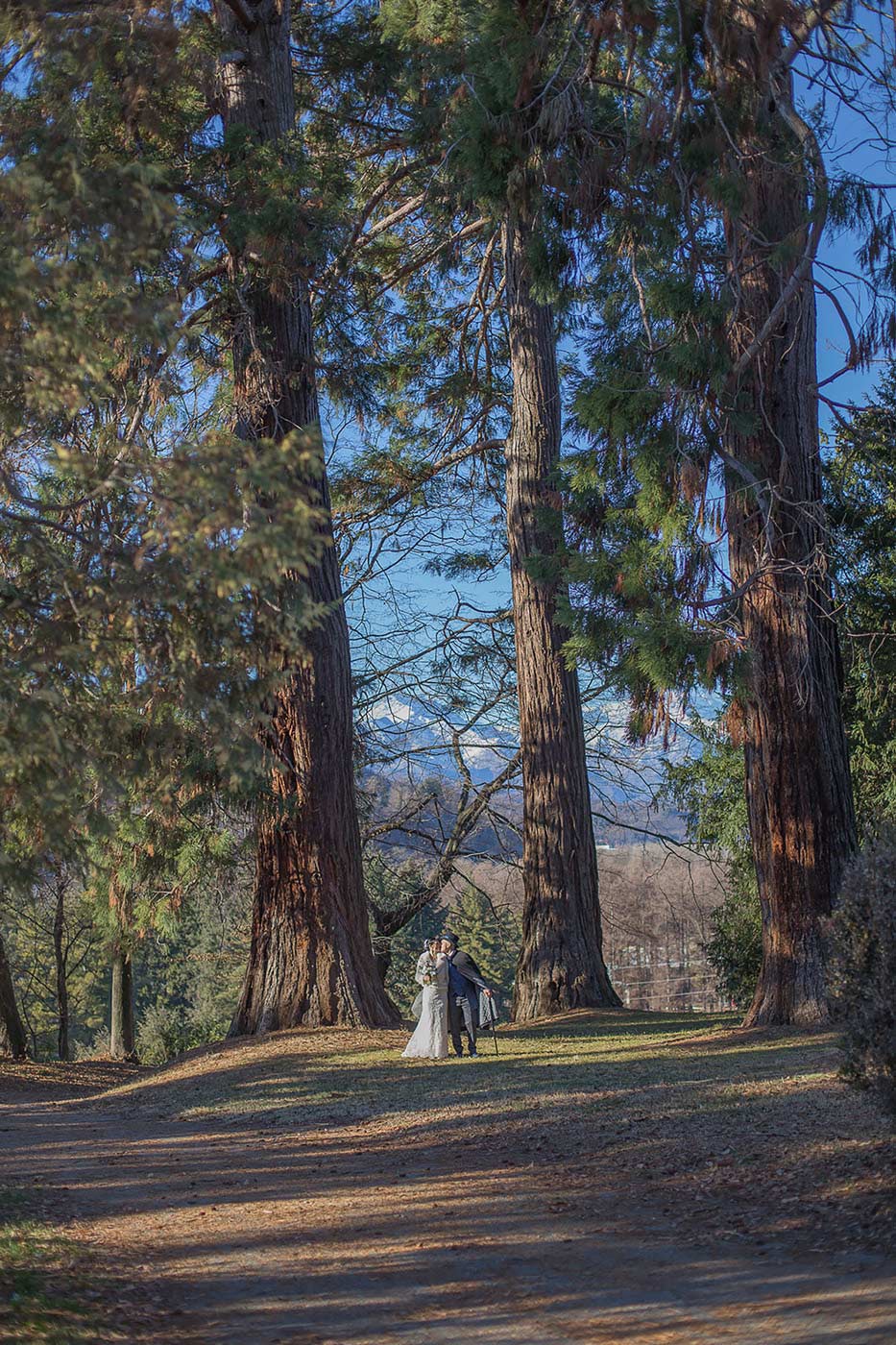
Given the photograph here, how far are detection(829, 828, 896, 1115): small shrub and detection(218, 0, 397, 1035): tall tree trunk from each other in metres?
8.37

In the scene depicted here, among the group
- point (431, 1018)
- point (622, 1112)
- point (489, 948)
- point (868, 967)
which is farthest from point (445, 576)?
point (489, 948)

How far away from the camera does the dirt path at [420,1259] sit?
16.4ft

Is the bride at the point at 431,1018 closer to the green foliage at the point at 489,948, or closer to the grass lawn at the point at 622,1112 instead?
the grass lawn at the point at 622,1112

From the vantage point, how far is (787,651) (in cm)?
1213

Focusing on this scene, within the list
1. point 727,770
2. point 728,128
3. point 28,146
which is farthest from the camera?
point 727,770

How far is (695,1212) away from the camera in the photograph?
6391mm

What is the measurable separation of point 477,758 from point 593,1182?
570 inches

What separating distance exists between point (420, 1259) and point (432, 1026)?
279 inches

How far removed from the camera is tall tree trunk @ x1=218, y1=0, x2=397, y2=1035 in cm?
1398

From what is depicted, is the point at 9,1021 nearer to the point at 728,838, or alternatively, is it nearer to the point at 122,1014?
the point at 122,1014

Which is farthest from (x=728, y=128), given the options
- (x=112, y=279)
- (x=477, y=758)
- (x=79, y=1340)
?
(x=477, y=758)

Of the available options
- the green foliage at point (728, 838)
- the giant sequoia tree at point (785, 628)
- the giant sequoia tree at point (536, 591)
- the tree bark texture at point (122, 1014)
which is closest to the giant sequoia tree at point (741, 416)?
the giant sequoia tree at point (785, 628)

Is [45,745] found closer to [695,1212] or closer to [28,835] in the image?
[28,835]

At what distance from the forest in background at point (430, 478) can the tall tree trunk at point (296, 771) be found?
5 centimetres
